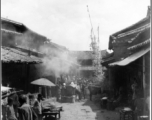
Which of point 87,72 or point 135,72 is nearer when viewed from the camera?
point 135,72

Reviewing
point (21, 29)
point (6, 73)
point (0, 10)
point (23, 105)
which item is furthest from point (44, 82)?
point (0, 10)

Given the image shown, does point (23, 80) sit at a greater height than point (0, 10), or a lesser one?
lesser

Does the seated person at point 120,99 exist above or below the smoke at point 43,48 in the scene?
below

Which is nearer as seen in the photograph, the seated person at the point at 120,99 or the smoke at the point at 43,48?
the seated person at the point at 120,99

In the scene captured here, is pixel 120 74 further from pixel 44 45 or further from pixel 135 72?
pixel 44 45

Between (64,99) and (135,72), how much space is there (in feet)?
25.9

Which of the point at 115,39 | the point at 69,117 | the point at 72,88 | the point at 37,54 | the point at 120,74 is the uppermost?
the point at 115,39

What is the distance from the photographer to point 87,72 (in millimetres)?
44438

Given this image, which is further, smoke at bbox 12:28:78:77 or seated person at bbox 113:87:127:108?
smoke at bbox 12:28:78:77

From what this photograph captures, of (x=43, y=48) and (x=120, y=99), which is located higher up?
(x=43, y=48)

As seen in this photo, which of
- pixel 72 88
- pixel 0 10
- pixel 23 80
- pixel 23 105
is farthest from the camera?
pixel 72 88

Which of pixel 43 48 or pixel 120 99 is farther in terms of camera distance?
pixel 43 48

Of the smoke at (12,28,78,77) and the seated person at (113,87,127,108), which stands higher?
the smoke at (12,28,78,77)

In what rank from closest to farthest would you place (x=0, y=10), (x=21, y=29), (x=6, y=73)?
(x=0, y=10)
(x=6, y=73)
(x=21, y=29)
